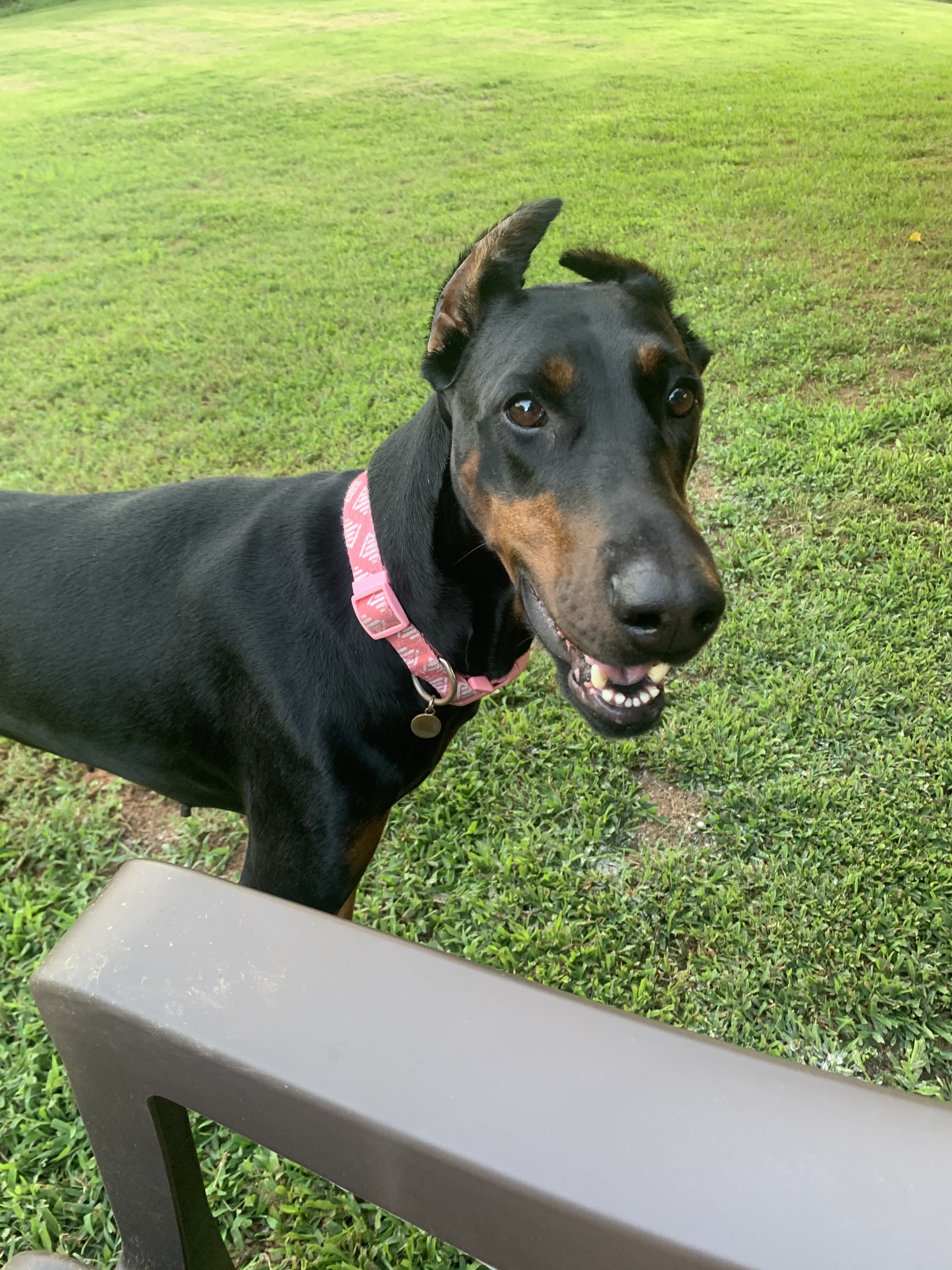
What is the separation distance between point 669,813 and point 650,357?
158 cm

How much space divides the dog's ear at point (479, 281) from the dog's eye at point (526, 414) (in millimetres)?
241

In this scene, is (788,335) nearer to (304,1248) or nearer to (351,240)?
(351,240)

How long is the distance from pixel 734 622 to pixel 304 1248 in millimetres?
2476

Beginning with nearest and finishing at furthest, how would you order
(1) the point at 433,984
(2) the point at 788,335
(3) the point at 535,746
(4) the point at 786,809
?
(1) the point at 433,984 < (4) the point at 786,809 < (3) the point at 535,746 < (2) the point at 788,335

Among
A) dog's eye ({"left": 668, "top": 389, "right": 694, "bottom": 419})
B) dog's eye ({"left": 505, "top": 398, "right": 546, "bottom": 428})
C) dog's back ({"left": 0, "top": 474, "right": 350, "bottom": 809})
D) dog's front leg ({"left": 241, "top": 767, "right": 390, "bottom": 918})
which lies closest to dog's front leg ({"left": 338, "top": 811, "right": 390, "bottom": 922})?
dog's front leg ({"left": 241, "top": 767, "right": 390, "bottom": 918})

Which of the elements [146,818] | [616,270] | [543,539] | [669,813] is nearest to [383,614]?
[543,539]

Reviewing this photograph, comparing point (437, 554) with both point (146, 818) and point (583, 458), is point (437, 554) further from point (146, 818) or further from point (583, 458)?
point (146, 818)

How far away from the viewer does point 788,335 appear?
509 cm

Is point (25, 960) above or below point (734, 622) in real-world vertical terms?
below

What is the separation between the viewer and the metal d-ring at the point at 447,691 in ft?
5.95

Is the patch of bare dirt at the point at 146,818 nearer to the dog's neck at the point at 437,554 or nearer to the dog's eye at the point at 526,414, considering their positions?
the dog's neck at the point at 437,554

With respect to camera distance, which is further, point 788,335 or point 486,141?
point 486,141

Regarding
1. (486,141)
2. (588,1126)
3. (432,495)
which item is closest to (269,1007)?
(588,1126)

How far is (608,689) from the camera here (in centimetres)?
166
